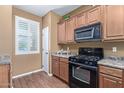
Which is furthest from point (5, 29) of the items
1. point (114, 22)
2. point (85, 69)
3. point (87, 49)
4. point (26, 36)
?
point (114, 22)

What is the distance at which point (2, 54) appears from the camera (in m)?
2.78

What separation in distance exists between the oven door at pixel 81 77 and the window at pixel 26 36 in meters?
2.08

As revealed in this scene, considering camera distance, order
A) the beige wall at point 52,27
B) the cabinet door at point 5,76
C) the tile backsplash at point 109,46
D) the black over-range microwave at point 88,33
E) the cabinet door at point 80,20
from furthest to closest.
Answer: the beige wall at point 52,27 < the cabinet door at point 80,20 < the black over-range microwave at point 88,33 < the tile backsplash at point 109,46 < the cabinet door at point 5,76

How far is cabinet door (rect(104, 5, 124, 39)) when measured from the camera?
2244mm

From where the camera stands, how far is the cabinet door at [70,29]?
3.74 metres

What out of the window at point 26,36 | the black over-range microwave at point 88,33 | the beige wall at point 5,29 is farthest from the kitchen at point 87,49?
the beige wall at point 5,29

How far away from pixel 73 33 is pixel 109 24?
4.59 ft

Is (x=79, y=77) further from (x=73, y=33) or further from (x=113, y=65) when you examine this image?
(x=73, y=33)

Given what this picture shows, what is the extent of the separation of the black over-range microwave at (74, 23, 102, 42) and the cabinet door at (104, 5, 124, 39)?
22 cm

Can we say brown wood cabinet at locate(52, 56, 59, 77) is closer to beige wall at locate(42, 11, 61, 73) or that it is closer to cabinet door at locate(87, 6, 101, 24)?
beige wall at locate(42, 11, 61, 73)

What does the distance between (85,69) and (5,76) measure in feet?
5.39

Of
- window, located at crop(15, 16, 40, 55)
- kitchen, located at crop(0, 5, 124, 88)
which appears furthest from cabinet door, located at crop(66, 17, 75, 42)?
window, located at crop(15, 16, 40, 55)

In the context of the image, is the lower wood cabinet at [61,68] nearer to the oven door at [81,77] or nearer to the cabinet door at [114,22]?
the oven door at [81,77]
